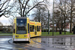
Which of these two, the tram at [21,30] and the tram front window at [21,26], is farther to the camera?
the tram front window at [21,26]

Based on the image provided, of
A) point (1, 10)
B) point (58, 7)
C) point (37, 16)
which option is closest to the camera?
point (1, 10)

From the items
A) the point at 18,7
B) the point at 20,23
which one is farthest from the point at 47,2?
the point at 20,23

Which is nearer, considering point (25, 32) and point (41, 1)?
point (25, 32)

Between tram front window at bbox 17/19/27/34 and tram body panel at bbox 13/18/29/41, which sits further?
tram front window at bbox 17/19/27/34

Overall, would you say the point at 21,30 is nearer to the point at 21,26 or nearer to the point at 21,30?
the point at 21,30

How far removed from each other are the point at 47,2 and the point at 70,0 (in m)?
15.8

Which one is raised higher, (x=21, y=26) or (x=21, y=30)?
(x=21, y=26)

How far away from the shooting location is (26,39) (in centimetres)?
2155

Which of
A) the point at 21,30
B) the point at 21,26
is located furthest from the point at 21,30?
the point at 21,26

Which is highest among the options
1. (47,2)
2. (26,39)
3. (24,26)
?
(47,2)

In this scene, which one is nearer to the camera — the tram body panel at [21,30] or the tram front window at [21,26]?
the tram body panel at [21,30]

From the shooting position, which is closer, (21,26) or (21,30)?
(21,30)

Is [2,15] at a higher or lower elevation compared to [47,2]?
lower

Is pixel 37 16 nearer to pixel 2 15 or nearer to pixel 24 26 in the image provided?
pixel 2 15
